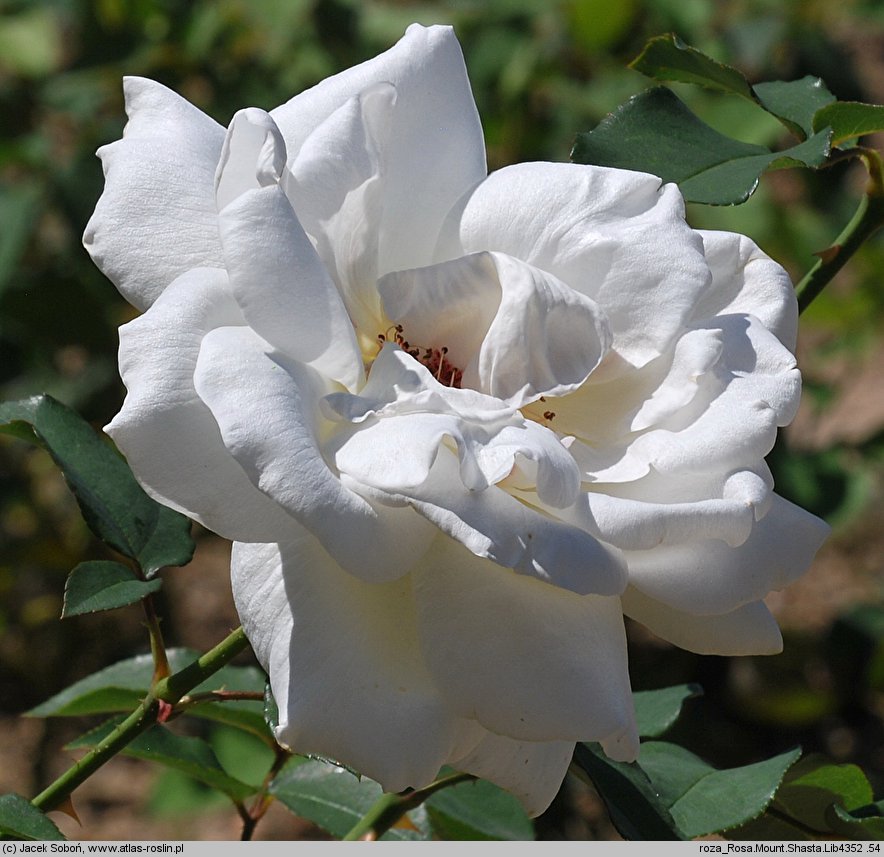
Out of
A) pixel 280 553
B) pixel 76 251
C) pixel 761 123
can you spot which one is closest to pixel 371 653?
pixel 280 553

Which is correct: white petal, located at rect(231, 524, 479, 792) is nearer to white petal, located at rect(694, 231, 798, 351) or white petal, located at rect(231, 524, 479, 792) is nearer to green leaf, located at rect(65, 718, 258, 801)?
white petal, located at rect(694, 231, 798, 351)

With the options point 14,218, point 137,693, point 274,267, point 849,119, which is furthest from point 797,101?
point 14,218

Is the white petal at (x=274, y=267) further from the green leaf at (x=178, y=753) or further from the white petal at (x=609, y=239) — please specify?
the green leaf at (x=178, y=753)

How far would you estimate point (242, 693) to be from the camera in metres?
0.76

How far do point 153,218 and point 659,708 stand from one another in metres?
0.58

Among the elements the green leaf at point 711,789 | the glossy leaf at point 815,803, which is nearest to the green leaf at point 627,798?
the green leaf at point 711,789

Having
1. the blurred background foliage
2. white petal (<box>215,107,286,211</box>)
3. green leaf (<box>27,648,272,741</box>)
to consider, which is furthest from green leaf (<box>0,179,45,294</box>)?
white petal (<box>215,107,286,211</box>)

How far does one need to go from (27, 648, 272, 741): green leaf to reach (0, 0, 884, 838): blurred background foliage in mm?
560

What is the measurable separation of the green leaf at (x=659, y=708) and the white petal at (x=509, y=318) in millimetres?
366

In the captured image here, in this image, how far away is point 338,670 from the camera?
0.58 metres

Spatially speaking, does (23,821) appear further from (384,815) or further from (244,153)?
(244,153)

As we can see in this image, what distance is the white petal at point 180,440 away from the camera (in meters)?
0.55

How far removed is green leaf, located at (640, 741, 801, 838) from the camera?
0.81 m

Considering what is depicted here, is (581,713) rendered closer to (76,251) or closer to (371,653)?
(371,653)
